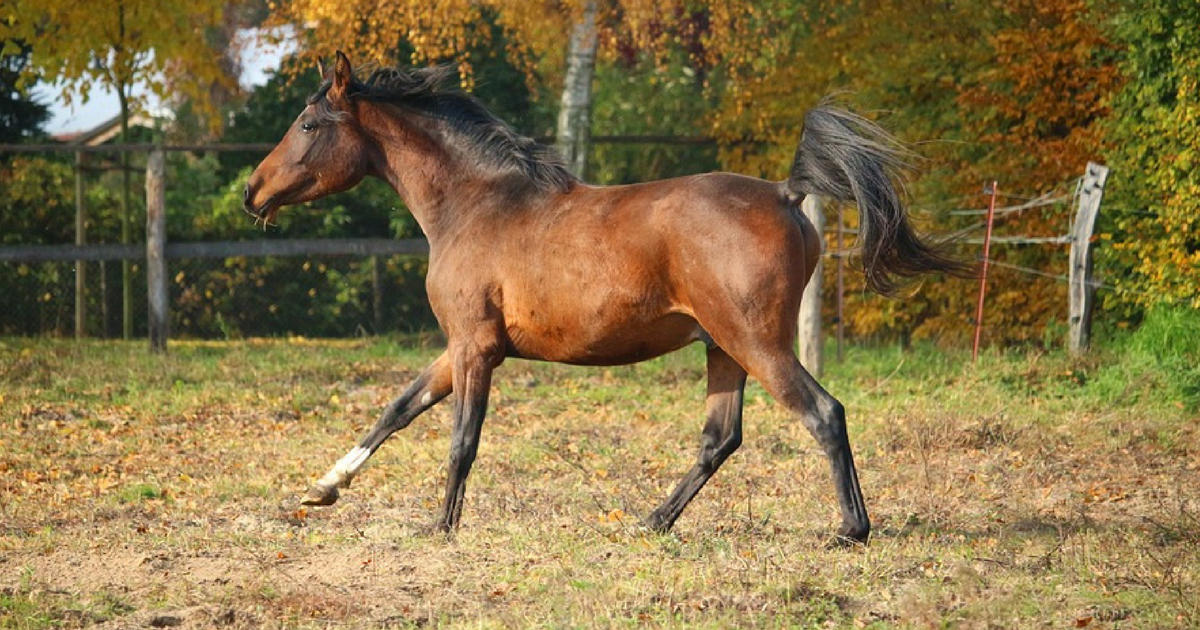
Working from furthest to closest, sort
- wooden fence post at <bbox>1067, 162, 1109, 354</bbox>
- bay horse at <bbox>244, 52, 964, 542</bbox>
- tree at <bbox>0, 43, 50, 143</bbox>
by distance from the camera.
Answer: tree at <bbox>0, 43, 50, 143</bbox> < wooden fence post at <bbox>1067, 162, 1109, 354</bbox> < bay horse at <bbox>244, 52, 964, 542</bbox>

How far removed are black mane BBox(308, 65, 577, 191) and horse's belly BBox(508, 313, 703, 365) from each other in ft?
2.96

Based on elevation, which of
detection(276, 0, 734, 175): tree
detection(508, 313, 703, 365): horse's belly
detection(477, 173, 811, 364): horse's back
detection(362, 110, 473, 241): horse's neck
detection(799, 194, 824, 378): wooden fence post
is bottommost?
detection(799, 194, 824, 378): wooden fence post

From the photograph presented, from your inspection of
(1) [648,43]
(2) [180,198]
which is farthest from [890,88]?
(2) [180,198]

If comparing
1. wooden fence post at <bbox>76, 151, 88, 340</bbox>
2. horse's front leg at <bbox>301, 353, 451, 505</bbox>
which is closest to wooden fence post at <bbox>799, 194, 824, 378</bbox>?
horse's front leg at <bbox>301, 353, 451, 505</bbox>

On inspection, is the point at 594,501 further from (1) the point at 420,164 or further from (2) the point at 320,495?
(1) the point at 420,164

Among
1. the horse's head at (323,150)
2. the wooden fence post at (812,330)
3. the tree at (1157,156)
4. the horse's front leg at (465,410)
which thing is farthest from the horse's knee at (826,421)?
the wooden fence post at (812,330)

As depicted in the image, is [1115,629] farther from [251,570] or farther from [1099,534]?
[251,570]

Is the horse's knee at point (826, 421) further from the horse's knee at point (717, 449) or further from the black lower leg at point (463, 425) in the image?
the black lower leg at point (463, 425)

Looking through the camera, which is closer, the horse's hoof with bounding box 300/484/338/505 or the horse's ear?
the horse's hoof with bounding box 300/484/338/505

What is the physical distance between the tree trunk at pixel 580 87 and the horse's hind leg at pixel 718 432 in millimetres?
9643

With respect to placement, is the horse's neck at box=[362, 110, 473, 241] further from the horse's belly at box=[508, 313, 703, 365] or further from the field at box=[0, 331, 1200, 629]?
the field at box=[0, 331, 1200, 629]

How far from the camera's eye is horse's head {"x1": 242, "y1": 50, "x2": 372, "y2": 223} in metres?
7.59

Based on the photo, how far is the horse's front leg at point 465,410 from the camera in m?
7.00

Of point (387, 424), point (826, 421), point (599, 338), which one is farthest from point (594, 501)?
point (826, 421)
